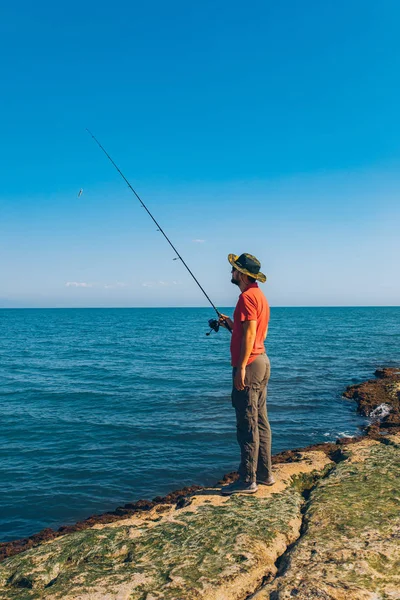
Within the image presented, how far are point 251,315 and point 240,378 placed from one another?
2.56 ft

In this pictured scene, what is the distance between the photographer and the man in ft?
17.5

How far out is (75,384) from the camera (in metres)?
22.1

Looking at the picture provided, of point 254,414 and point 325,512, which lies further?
point 254,414

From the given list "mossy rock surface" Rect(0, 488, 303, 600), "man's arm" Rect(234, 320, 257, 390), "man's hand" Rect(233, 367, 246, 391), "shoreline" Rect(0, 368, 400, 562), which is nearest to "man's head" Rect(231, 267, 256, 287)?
"man's arm" Rect(234, 320, 257, 390)

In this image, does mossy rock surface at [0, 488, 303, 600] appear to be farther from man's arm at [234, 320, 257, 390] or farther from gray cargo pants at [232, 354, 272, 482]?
man's arm at [234, 320, 257, 390]

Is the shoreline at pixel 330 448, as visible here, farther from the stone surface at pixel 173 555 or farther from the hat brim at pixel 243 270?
the hat brim at pixel 243 270

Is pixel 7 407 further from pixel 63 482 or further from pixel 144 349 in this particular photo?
pixel 144 349

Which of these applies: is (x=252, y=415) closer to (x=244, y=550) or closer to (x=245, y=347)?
(x=245, y=347)

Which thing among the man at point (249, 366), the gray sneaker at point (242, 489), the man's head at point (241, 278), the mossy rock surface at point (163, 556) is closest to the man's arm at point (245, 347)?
the man at point (249, 366)

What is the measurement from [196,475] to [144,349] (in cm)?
2935

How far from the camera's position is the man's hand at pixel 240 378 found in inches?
210

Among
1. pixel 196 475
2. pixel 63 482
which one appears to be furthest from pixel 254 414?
pixel 63 482

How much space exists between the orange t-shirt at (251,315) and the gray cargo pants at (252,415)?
151 mm

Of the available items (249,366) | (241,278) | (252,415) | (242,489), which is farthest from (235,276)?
(242,489)
